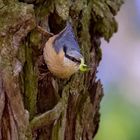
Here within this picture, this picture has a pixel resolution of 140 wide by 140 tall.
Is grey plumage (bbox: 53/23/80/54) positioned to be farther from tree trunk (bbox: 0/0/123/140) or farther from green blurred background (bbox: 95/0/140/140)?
green blurred background (bbox: 95/0/140/140)

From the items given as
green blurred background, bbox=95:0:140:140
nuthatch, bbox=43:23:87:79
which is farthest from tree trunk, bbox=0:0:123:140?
green blurred background, bbox=95:0:140:140

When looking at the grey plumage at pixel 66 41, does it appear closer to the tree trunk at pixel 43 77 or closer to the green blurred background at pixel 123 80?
Answer: the tree trunk at pixel 43 77

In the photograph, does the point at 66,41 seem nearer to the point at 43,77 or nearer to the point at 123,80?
the point at 43,77

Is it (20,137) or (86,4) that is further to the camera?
(86,4)

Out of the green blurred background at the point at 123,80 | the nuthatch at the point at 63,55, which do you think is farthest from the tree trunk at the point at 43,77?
the green blurred background at the point at 123,80

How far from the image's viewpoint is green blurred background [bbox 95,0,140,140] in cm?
158

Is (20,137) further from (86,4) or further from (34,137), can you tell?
(86,4)

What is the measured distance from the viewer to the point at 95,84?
87 centimetres

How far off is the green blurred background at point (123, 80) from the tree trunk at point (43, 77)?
69cm

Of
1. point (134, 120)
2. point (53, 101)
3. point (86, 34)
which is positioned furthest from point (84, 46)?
point (134, 120)

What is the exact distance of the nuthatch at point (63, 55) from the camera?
687 mm

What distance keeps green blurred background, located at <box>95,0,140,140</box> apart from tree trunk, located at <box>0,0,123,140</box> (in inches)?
27.2

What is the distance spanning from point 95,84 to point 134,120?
82cm

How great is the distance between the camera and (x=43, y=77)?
0.75 meters
